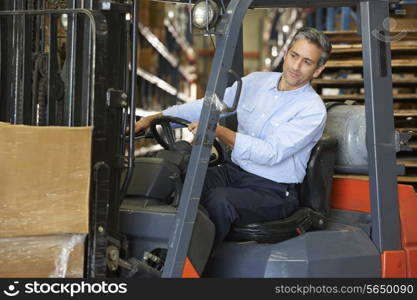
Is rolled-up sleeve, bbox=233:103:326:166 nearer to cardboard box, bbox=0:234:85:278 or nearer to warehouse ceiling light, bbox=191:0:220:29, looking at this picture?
warehouse ceiling light, bbox=191:0:220:29

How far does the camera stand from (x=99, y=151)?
2.85m

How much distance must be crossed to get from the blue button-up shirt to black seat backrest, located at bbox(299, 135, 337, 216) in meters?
0.04

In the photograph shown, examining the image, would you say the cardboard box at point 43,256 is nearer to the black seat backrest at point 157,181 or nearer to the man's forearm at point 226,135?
the black seat backrest at point 157,181

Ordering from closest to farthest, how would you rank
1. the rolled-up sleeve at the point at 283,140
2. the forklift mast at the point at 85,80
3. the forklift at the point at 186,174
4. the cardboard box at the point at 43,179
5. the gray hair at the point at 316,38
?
the cardboard box at the point at 43,179, the forklift mast at the point at 85,80, the forklift at the point at 186,174, the rolled-up sleeve at the point at 283,140, the gray hair at the point at 316,38

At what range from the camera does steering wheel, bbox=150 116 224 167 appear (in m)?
3.45

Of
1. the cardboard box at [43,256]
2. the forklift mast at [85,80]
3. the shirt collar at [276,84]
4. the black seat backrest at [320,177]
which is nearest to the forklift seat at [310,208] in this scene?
the black seat backrest at [320,177]

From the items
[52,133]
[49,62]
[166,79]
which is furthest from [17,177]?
[166,79]

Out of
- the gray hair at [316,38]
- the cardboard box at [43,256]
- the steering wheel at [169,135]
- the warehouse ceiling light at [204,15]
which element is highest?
the warehouse ceiling light at [204,15]

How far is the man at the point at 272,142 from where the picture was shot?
11.1ft

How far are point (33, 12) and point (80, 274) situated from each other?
43.3 inches

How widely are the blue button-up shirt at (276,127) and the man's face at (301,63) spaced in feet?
0.22

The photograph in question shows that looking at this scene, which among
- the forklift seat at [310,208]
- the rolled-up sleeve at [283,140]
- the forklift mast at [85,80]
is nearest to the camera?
the forklift mast at [85,80]

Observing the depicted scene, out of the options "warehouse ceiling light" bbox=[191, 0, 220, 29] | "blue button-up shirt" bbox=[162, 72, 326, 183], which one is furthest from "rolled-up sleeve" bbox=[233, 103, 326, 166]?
"warehouse ceiling light" bbox=[191, 0, 220, 29]

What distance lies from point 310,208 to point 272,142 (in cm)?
50
